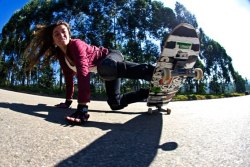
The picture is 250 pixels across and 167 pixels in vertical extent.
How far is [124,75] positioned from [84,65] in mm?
767

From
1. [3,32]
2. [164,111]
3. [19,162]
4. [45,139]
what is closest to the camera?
[19,162]

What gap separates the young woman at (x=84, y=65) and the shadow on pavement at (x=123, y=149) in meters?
0.64

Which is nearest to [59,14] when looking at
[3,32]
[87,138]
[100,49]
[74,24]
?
[74,24]

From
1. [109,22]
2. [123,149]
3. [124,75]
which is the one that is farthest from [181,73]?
[109,22]

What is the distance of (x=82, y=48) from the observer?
12.2 feet

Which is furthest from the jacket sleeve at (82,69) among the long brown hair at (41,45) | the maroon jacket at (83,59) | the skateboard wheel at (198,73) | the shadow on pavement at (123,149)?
the skateboard wheel at (198,73)

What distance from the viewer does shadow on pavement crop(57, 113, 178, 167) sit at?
190 centimetres

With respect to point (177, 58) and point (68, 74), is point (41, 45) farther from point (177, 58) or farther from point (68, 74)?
point (177, 58)

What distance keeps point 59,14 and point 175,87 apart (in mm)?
24007

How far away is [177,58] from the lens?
4.07 meters

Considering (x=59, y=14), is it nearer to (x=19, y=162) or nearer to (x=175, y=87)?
(x=175, y=87)

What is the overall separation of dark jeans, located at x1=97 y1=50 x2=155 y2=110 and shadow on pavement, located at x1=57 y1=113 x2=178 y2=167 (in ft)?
3.58

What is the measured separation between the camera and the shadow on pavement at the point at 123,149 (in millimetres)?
1904

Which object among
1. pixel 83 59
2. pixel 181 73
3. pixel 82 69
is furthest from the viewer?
pixel 181 73
